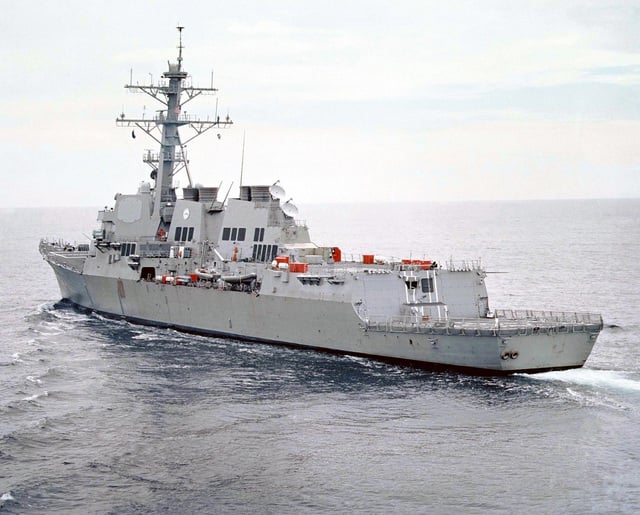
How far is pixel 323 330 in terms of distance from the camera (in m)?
34.2

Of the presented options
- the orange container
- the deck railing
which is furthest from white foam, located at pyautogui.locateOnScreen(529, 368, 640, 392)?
the orange container

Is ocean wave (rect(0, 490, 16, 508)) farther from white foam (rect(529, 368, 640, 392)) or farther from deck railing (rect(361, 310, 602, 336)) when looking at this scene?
white foam (rect(529, 368, 640, 392))

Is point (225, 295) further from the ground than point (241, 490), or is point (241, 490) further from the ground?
point (225, 295)

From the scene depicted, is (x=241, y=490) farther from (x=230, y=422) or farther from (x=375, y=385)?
(x=375, y=385)

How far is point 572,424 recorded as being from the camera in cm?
2470

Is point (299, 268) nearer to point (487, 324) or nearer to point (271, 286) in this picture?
point (271, 286)

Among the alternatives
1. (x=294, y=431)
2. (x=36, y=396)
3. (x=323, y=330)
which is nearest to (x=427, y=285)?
(x=323, y=330)

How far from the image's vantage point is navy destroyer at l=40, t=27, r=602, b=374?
1198 inches

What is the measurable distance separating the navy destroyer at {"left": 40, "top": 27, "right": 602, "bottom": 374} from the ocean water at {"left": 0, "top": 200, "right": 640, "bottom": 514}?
90 centimetres

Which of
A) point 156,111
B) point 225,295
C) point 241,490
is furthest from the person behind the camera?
point 156,111

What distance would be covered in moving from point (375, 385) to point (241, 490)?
31.3 feet

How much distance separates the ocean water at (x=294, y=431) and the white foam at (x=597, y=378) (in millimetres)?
96

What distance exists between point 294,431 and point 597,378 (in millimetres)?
11242

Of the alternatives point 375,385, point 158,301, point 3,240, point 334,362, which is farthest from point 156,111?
point 3,240
